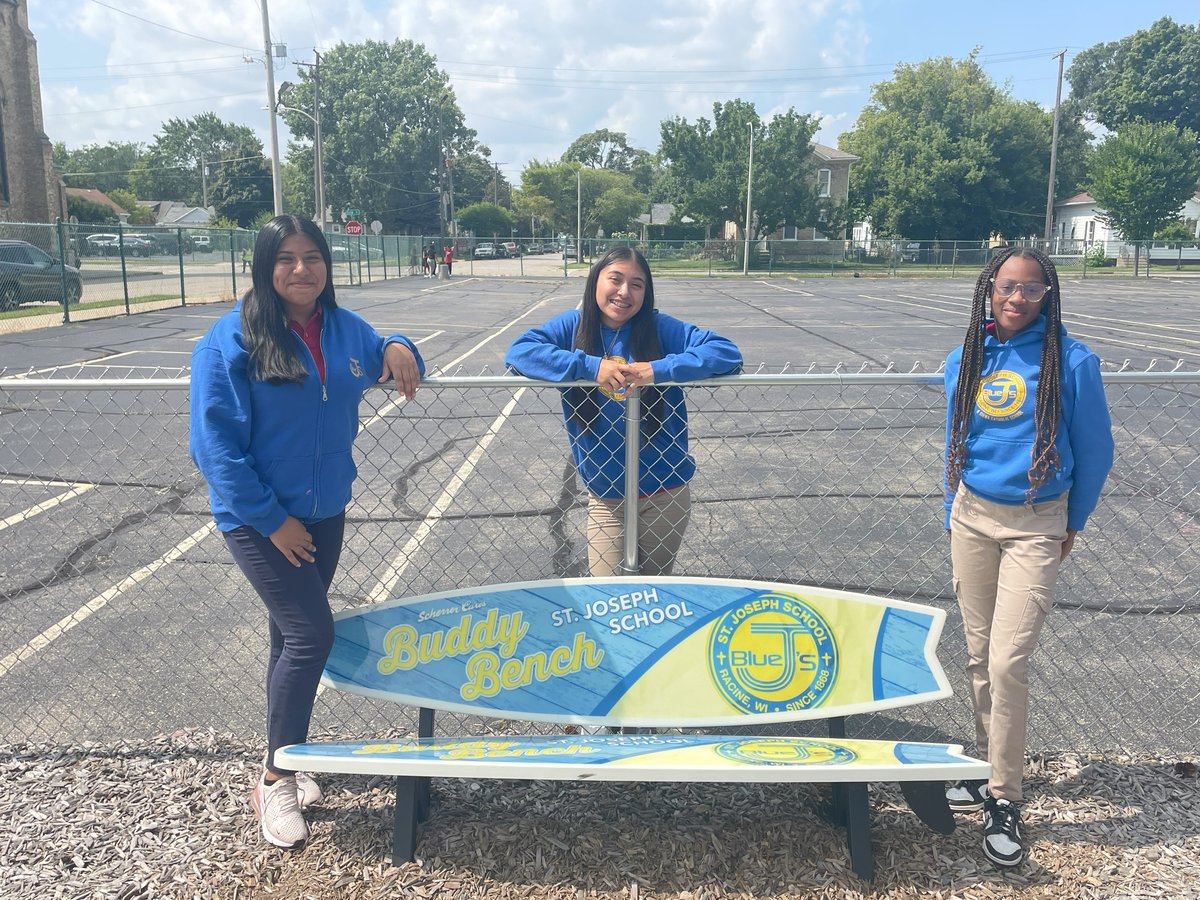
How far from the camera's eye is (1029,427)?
8.79ft

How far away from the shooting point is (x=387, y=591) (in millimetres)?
4828

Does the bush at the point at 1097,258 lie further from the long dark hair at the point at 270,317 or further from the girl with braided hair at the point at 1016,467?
the long dark hair at the point at 270,317

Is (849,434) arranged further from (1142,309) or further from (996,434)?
(1142,309)

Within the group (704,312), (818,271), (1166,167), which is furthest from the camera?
(818,271)

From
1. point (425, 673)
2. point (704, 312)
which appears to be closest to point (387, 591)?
point (425, 673)

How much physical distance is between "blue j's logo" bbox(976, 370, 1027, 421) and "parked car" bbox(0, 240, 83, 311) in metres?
20.3

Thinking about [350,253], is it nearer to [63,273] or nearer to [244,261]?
[244,261]

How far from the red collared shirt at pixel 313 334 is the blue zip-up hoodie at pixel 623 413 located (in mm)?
613

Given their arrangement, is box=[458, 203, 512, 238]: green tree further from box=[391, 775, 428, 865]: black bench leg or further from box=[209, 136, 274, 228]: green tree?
box=[391, 775, 428, 865]: black bench leg

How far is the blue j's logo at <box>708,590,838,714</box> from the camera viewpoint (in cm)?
292

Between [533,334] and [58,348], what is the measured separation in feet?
48.1

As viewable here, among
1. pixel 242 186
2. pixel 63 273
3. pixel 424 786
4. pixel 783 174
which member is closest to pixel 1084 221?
pixel 783 174

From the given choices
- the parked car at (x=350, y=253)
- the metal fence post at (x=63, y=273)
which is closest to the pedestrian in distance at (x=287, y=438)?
the metal fence post at (x=63, y=273)

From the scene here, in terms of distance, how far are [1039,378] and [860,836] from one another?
142 centimetres
